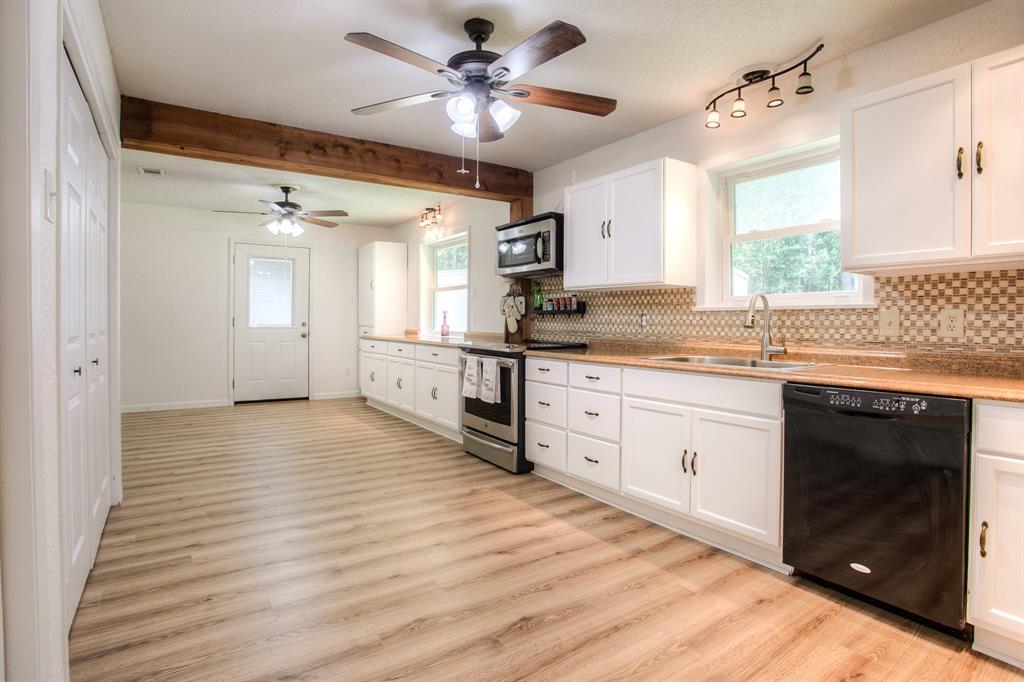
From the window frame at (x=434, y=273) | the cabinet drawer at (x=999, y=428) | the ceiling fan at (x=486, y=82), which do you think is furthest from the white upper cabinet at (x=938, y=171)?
the window frame at (x=434, y=273)

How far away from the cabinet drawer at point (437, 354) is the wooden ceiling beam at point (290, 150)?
4.45 ft

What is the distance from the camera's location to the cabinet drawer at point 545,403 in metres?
3.35

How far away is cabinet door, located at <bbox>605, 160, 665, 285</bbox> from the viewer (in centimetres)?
316

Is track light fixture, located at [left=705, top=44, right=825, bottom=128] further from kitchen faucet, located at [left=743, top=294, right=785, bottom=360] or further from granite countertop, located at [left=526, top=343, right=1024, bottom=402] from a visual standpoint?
granite countertop, located at [left=526, top=343, right=1024, bottom=402]

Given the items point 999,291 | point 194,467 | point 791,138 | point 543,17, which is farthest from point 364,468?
point 999,291

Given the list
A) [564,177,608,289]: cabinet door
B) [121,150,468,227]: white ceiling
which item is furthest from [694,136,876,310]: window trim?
[121,150,468,227]: white ceiling

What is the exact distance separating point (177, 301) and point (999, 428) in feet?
23.5

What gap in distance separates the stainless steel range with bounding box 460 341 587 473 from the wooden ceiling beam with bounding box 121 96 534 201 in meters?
1.40

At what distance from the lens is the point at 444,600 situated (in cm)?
200

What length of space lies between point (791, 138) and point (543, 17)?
147 centimetres

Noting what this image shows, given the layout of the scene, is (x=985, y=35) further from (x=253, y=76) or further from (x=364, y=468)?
(x=364, y=468)

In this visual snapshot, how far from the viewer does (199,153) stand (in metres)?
3.43


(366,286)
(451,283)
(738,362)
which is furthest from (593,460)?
(366,286)

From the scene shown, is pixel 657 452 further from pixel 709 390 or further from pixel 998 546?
pixel 998 546
